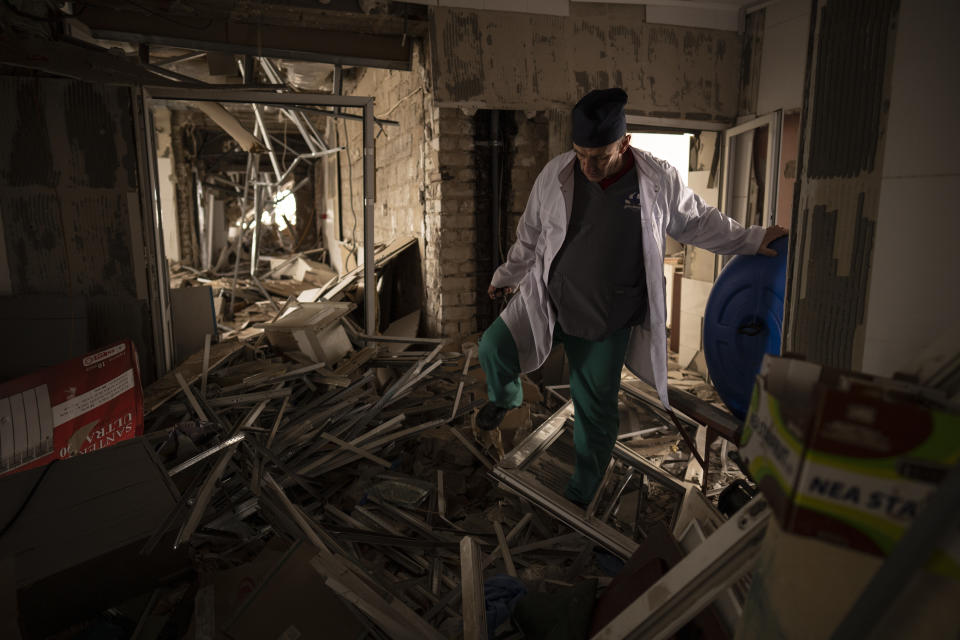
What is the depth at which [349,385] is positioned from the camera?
3605 mm

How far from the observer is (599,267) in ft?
7.50

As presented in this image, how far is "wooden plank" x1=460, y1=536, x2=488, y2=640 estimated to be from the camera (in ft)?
5.12

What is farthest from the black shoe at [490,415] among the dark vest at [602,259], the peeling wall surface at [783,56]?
the peeling wall surface at [783,56]

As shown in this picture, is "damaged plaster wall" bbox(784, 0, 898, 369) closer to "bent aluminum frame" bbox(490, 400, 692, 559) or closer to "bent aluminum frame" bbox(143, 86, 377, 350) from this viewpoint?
"bent aluminum frame" bbox(490, 400, 692, 559)

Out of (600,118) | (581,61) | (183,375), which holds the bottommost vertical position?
(183,375)

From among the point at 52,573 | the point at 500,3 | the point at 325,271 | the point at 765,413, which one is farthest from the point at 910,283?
the point at 325,271

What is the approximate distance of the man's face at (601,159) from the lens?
7.11 ft

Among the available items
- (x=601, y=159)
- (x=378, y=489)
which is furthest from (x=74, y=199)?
(x=601, y=159)

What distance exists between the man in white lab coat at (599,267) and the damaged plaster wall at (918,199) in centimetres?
87

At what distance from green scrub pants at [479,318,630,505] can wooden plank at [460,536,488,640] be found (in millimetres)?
734

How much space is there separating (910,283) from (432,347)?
3.37 metres

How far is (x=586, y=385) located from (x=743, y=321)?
2.27 feet

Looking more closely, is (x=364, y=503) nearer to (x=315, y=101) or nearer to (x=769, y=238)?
(x=769, y=238)

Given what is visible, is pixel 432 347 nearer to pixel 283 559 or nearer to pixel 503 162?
pixel 503 162
